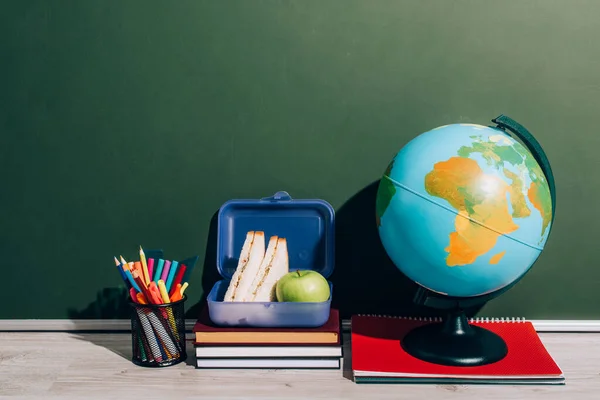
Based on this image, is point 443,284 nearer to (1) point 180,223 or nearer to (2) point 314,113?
(2) point 314,113

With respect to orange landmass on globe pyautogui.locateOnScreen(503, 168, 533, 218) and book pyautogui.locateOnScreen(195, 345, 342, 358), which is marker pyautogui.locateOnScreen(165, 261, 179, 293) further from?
orange landmass on globe pyautogui.locateOnScreen(503, 168, 533, 218)

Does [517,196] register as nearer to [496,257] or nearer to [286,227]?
[496,257]

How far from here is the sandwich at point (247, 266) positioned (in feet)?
5.24

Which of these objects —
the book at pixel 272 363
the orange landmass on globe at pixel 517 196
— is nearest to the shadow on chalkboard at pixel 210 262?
the book at pixel 272 363

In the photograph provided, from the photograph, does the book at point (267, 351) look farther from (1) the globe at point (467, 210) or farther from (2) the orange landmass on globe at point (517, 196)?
(2) the orange landmass on globe at point (517, 196)

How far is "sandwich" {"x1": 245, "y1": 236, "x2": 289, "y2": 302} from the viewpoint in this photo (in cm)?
160

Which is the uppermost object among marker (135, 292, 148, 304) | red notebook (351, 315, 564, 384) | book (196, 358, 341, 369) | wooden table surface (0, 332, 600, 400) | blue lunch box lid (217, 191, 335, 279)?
blue lunch box lid (217, 191, 335, 279)

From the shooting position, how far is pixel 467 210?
138cm

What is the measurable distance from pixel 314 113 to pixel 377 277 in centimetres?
47

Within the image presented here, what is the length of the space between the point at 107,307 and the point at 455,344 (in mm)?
944

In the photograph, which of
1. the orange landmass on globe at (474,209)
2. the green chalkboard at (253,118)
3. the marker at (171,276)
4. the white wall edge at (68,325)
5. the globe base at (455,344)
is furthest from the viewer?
the white wall edge at (68,325)

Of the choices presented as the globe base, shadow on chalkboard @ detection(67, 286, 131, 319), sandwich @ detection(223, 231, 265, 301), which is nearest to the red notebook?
the globe base

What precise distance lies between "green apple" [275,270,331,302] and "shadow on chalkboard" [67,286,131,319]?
1.74 feet

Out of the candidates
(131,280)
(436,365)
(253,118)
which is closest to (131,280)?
(131,280)
